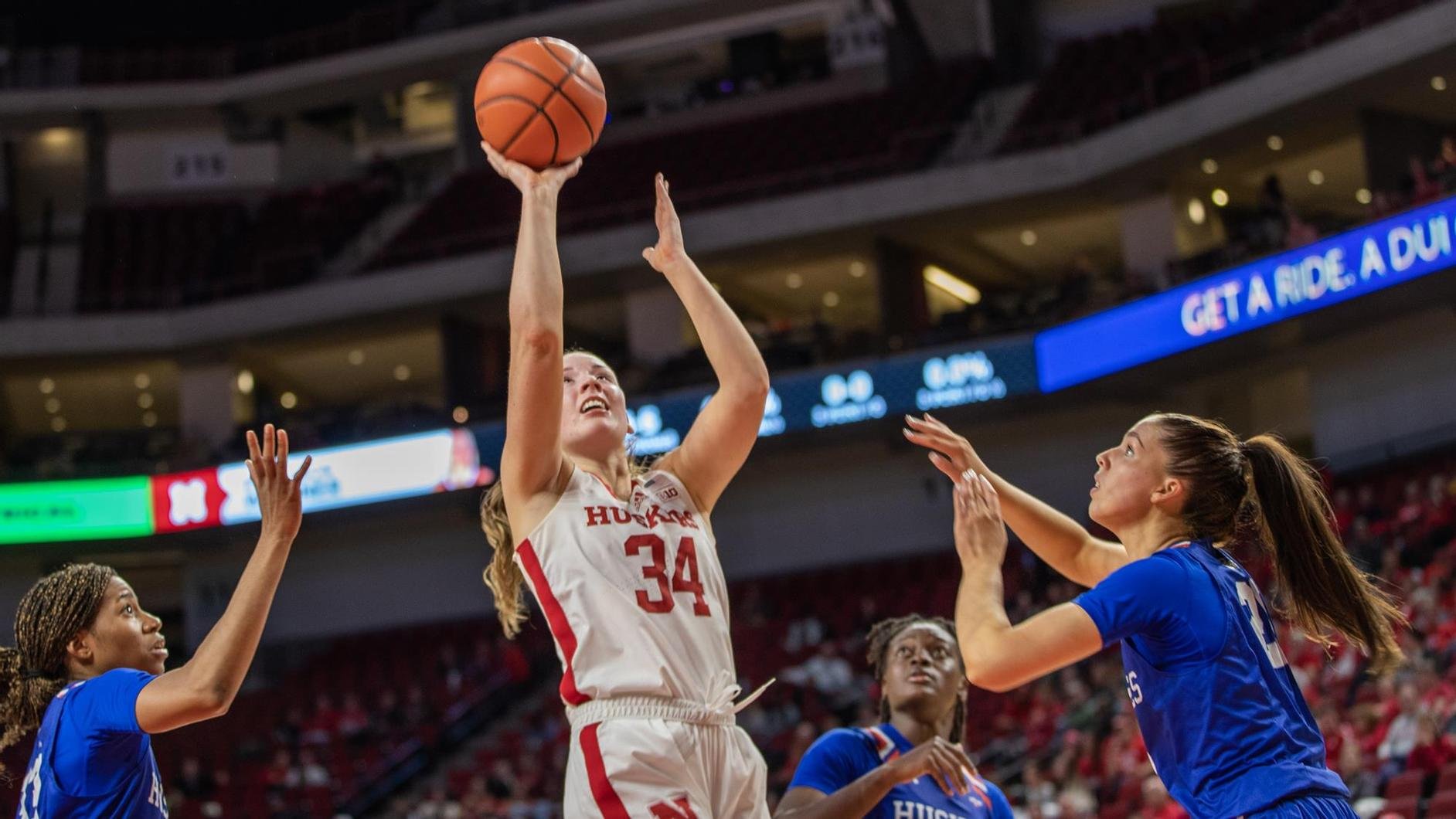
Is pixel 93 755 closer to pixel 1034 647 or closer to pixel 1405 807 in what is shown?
pixel 1034 647

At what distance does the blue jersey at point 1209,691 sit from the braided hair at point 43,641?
2.20m

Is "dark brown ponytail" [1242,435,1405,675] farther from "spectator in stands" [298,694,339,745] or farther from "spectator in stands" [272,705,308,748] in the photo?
"spectator in stands" [272,705,308,748]

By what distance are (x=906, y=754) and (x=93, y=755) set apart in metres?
1.94

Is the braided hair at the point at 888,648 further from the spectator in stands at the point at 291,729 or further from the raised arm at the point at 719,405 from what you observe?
the spectator in stands at the point at 291,729

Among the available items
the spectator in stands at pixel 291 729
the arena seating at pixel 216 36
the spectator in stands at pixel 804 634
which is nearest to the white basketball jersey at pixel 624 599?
the spectator in stands at pixel 804 634

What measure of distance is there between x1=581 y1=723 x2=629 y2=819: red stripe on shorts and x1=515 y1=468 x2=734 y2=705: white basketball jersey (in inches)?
3.4

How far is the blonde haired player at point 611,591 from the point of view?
2885mm

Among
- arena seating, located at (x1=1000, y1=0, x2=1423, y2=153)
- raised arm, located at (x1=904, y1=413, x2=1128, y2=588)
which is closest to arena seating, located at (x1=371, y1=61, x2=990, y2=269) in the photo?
arena seating, located at (x1=1000, y1=0, x2=1423, y2=153)

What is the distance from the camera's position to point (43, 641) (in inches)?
134

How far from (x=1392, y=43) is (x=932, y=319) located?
287 inches

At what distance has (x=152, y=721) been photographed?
3031 millimetres

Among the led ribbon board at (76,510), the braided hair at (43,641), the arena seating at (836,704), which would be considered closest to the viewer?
the braided hair at (43,641)

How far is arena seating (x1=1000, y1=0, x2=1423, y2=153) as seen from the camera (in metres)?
17.7

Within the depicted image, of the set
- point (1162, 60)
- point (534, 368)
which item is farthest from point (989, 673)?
point (1162, 60)
